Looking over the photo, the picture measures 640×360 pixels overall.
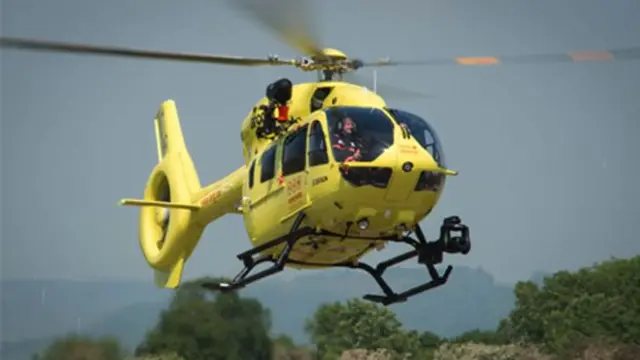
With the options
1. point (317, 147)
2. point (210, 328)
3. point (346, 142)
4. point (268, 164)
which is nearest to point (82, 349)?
point (210, 328)

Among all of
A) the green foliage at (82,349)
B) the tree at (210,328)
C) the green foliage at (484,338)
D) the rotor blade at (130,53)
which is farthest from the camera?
the green foliage at (484,338)

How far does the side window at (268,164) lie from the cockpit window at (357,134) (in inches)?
48.9

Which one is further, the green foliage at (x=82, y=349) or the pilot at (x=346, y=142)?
the green foliage at (x=82, y=349)

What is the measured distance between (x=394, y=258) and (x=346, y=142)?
223 centimetres

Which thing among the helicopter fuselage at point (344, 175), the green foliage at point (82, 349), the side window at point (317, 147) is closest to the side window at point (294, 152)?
the helicopter fuselage at point (344, 175)

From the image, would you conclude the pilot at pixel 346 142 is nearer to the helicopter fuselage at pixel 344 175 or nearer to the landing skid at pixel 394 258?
the helicopter fuselage at pixel 344 175

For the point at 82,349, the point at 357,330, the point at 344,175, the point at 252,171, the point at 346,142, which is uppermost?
the point at 252,171

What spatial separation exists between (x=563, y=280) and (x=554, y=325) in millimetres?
3443

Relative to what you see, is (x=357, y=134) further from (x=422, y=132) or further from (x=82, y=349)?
(x=82, y=349)

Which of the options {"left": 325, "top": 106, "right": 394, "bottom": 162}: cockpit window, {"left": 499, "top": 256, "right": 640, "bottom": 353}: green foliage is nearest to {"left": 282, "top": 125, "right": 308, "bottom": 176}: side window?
{"left": 325, "top": 106, "right": 394, "bottom": 162}: cockpit window

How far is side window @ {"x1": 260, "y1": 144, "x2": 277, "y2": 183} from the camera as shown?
48.2ft

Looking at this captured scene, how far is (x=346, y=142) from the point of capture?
1351cm

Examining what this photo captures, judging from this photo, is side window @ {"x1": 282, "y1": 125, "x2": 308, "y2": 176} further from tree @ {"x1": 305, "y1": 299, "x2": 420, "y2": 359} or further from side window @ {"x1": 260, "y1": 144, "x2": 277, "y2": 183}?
tree @ {"x1": 305, "y1": 299, "x2": 420, "y2": 359}

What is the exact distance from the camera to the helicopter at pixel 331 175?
44.1ft
